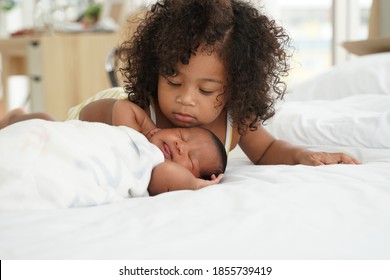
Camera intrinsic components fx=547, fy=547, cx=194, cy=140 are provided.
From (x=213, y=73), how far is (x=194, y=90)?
0.06 meters

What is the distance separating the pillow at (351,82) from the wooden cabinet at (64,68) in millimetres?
1868

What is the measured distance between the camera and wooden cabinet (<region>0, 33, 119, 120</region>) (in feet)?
11.9

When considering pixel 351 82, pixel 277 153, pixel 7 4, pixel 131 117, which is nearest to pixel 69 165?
pixel 131 117

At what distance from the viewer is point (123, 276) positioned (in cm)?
60

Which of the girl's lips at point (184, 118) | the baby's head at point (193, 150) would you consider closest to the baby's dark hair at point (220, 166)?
the baby's head at point (193, 150)

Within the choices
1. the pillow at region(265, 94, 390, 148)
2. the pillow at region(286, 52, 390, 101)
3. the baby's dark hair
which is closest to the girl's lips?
the baby's dark hair

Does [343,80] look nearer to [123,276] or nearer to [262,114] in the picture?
[262,114]

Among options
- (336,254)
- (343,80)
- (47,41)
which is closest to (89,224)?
(336,254)

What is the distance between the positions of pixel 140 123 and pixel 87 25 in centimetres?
330

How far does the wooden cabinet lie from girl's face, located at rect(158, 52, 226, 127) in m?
2.49

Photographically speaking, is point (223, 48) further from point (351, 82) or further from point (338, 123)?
point (351, 82)

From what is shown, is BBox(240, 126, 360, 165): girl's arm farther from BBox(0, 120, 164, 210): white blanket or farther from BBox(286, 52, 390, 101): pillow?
BBox(286, 52, 390, 101): pillow

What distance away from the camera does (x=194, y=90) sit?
1252mm

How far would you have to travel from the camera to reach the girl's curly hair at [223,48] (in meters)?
1.27
